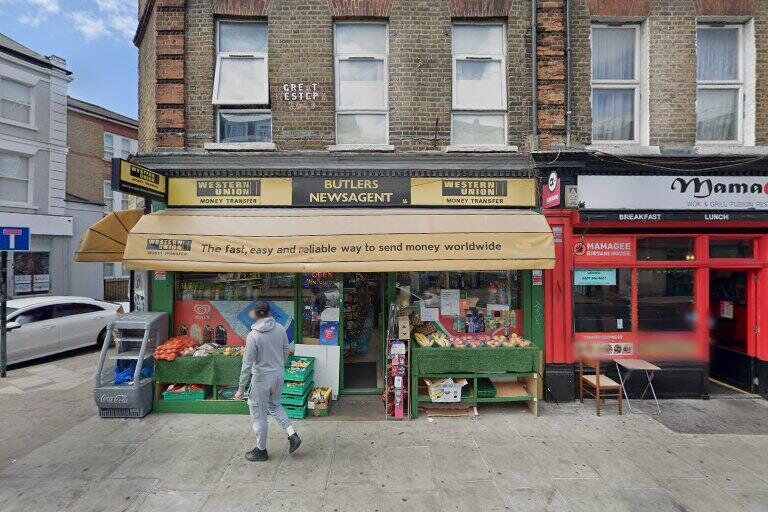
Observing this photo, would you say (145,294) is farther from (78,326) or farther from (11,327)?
(78,326)

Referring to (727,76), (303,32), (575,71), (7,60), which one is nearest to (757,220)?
(727,76)

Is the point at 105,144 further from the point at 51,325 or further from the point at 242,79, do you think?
the point at 242,79

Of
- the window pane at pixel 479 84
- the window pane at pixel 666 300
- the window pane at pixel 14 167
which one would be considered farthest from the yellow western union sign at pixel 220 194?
the window pane at pixel 14 167

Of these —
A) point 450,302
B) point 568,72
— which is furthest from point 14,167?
point 568,72

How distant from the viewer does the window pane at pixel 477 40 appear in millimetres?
7355

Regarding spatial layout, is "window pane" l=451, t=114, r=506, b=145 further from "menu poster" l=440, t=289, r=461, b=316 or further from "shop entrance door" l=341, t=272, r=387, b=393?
"shop entrance door" l=341, t=272, r=387, b=393

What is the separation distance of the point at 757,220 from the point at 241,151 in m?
9.28

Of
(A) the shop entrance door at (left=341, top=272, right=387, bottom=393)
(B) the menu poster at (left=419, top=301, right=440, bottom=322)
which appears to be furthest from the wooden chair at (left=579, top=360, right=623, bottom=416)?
(A) the shop entrance door at (left=341, top=272, right=387, bottom=393)

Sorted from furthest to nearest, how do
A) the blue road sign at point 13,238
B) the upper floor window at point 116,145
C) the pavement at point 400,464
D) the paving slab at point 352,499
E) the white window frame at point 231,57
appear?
1. the upper floor window at point 116,145
2. the blue road sign at point 13,238
3. the white window frame at point 231,57
4. the pavement at point 400,464
5. the paving slab at point 352,499

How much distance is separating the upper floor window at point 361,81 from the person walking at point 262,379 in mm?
3888

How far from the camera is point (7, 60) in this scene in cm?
1535

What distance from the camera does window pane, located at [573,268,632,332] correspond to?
7.15 metres

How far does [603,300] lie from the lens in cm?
717

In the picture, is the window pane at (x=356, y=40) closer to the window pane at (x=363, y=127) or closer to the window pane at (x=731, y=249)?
the window pane at (x=363, y=127)
